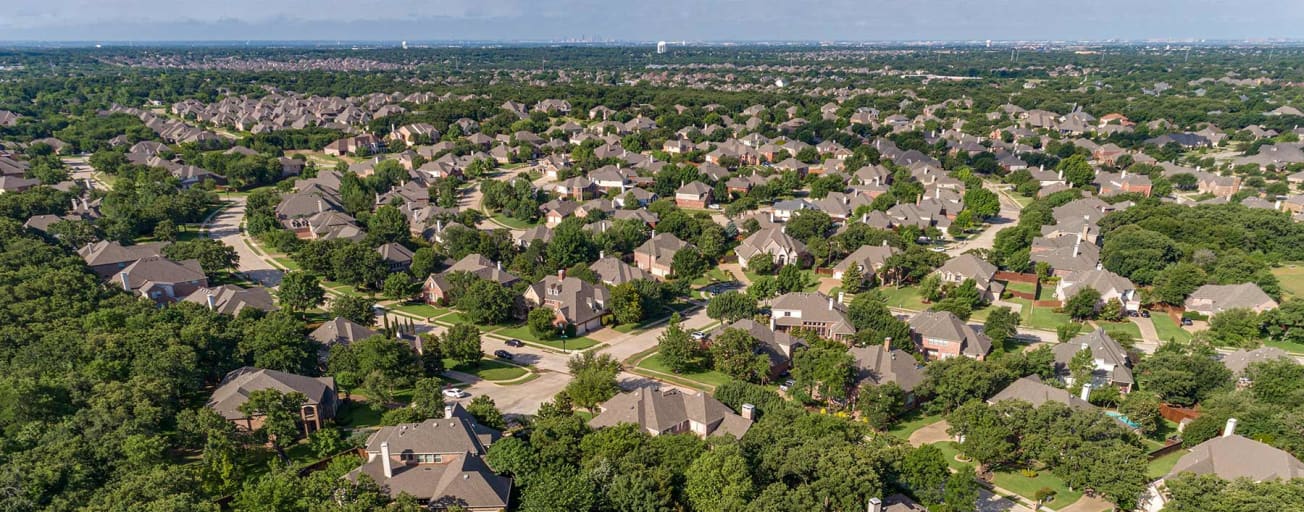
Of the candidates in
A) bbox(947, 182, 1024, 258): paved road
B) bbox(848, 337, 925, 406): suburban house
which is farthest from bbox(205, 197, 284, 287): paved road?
bbox(947, 182, 1024, 258): paved road

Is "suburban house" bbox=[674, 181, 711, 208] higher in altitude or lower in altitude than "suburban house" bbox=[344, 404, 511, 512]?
higher

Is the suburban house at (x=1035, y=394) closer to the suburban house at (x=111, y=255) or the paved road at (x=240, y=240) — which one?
the paved road at (x=240, y=240)

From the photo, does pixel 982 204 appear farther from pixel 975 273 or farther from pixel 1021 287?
pixel 975 273

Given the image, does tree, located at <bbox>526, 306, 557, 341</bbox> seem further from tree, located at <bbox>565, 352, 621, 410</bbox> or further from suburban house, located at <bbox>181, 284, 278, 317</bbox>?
suburban house, located at <bbox>181, 284, 278, 317</bbox>

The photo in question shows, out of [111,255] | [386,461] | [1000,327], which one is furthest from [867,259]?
[111,255]

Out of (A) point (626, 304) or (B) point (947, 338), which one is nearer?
(B) point (947, 338)

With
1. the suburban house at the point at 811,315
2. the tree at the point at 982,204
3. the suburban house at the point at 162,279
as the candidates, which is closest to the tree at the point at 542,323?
the suburban house at the point at 811,315
